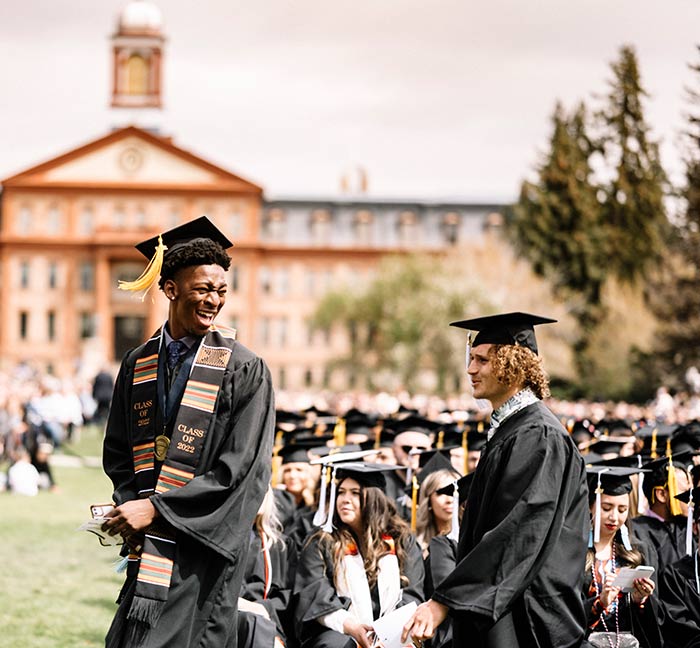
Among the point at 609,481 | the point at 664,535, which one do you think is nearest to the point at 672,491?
the point at 664,535

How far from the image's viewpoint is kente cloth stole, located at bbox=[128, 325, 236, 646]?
4496 millimetres

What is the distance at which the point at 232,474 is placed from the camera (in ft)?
14.9

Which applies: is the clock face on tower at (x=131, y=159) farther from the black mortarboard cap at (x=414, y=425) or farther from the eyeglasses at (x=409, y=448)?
the eyeglasses at (x=409, y=448)

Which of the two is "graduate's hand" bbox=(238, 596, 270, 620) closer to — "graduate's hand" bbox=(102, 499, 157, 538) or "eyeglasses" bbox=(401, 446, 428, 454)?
"graduate's hand" bbox=(102, 499, 157, 538)

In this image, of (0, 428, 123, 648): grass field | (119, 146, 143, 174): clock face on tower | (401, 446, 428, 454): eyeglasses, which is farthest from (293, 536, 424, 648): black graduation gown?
(119, 146, 143, 174): clock face on tower

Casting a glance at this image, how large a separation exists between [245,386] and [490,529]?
1.06 meters

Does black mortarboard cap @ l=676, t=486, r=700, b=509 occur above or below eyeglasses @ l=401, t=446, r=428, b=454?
above

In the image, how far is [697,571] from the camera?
23.9 feet

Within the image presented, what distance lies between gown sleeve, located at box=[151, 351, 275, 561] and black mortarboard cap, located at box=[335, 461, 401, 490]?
243 centimetres

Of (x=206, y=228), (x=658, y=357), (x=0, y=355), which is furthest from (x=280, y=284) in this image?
(x=206, y=228)

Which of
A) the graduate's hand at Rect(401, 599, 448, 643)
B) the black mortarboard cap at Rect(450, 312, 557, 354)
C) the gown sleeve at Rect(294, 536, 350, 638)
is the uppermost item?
the black mortarboard cap at Rect(450, 312, 557, 354)

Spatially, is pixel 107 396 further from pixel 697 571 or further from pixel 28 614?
pixel 697 571

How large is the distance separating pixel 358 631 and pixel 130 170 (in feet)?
238

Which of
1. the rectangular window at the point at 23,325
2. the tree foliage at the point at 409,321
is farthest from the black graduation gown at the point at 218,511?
the rectangular window at the point at 23,325
